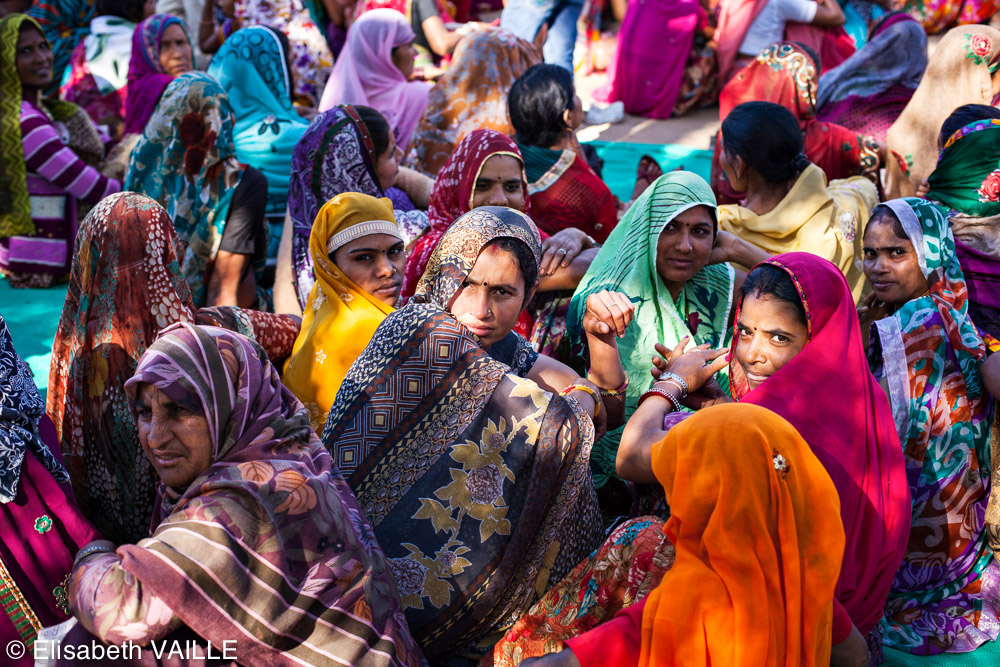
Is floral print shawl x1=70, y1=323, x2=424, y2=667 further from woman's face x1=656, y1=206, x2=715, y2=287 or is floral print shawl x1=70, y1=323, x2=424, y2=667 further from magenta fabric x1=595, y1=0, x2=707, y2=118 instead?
magenta fabric x1=595, y1=0, x2=707, y2=118

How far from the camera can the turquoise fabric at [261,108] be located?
524 centimetres

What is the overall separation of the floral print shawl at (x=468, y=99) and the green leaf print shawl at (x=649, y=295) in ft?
6.58

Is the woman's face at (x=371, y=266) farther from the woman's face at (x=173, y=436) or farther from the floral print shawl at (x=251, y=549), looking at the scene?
the woman's face at (x=173, y=436)

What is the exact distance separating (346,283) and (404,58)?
2.86m

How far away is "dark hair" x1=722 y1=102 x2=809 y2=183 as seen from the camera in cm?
385

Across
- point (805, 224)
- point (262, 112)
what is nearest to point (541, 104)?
point (805, 224)

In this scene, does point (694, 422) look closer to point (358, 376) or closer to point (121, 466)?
point (358, 376)

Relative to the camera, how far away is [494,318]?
2871 mm

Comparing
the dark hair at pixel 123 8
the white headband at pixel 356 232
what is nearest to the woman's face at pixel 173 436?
the white headband at pixel 356 232

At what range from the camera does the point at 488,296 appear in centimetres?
288

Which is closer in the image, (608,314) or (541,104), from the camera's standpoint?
(608,314)

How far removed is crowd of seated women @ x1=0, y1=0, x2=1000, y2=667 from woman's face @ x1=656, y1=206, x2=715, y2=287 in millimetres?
11

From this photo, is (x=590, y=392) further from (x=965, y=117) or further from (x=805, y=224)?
(x=965, y=117)

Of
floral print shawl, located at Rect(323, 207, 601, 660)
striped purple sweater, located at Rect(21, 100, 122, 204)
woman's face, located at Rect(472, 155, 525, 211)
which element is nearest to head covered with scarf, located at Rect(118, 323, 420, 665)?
floral print shawl, located at Rect(323, 207, 601, 660)
